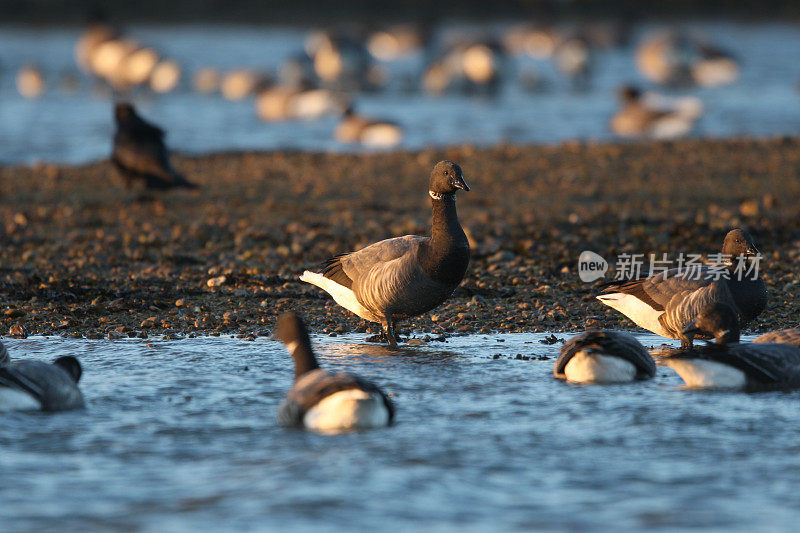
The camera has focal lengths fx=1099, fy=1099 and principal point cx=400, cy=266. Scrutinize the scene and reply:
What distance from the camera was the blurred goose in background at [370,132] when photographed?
2394 centimetres

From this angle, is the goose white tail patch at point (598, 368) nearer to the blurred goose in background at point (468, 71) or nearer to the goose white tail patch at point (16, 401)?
the goose white tail patch at point (16, 401)

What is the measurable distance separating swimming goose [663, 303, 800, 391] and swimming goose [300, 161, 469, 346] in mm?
2061

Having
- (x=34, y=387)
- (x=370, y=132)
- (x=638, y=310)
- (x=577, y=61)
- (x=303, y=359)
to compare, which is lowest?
(x=34, y=387)

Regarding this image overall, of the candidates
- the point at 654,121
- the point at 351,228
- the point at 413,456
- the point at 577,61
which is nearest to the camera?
the point at 413,456

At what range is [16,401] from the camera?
284 inches

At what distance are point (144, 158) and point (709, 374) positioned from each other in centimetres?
1067

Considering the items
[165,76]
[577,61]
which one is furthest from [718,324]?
[577,61]

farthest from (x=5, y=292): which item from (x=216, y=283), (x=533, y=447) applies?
(x=533, y=447)

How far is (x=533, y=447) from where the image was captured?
262 inches

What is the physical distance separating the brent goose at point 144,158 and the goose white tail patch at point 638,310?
335 inches

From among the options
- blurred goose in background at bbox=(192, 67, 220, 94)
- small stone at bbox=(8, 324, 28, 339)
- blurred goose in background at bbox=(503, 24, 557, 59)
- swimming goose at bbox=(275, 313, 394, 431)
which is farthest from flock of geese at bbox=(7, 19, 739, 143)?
swimming goose at bbox=(275, 313, 394, 431)

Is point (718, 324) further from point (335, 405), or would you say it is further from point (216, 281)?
point (216, 281)

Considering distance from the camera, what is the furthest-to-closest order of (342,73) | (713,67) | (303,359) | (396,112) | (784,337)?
(342,73)
(713,67)
(396,112)
(784,337)
(303,359)

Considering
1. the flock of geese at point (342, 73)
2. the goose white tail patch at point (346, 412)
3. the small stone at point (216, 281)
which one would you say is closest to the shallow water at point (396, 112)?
the flock of geese at point (342, 73)
